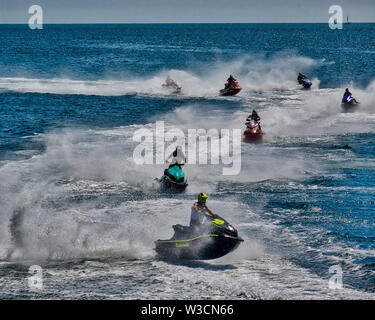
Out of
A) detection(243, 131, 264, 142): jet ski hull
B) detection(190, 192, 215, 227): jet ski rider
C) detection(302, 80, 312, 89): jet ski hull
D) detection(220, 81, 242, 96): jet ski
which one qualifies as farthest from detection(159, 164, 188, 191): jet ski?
detection(302, 80, 312, 89): jet ski hull

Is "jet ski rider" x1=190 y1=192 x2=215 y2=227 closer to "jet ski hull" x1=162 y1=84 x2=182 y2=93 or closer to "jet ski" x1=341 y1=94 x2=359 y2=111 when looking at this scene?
"jet ski" x1=341 y1=94 x2=359 y2=111

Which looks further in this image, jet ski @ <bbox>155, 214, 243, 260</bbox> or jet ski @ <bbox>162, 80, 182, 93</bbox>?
jet ski @ <bbox>162, 80, 182, 93</bbox>

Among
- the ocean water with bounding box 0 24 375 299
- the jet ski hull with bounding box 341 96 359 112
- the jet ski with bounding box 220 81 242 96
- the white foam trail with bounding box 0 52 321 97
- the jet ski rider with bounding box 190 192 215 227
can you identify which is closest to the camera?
the ocean water with bounding box 0 24 375 299

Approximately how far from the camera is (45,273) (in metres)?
12.3

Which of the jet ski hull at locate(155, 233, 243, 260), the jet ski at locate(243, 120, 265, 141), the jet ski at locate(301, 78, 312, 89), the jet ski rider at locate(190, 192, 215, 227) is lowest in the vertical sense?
the jet ski hull at locate(155, 233, 243, 260)

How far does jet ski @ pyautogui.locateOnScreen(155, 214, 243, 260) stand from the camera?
12469 mm

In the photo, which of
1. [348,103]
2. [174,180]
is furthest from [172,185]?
[348,103]

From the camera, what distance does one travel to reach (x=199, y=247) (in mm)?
12727

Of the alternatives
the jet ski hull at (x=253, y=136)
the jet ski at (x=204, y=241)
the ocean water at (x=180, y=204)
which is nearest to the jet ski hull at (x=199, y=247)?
the jet ski at (x=204, y=241)

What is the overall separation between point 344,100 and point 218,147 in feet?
53.7

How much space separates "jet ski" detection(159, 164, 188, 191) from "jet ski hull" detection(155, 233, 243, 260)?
222 inches

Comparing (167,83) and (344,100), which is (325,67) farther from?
(344,100)

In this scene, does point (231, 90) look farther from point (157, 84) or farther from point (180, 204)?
point (180, 204)

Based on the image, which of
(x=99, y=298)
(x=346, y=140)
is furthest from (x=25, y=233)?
(x=346, y=140)
